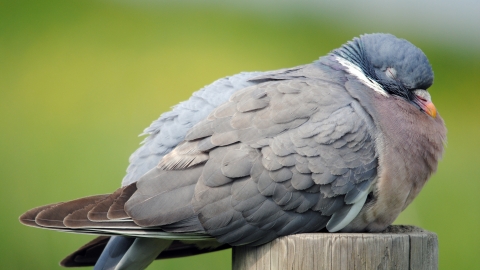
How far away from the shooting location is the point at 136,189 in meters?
3.67

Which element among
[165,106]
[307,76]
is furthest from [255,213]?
[165,106]

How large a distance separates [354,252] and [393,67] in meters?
1.69

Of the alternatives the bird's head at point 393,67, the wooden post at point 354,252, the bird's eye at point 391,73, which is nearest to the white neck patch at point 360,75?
the bird's head at point 393,67

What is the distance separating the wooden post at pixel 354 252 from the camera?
10.1 ft

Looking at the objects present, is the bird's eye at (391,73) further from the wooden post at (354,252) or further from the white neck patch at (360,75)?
the wooden post at (354,252)

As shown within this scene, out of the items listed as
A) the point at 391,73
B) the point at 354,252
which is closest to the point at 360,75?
the point at 391,73

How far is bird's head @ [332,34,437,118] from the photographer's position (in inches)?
164

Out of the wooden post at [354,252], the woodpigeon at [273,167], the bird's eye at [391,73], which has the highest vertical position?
the bird's eye at [391,73]

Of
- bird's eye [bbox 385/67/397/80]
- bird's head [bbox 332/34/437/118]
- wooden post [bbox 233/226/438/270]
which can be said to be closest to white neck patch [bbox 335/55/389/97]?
bird's head [bbox 332/34/437/118]

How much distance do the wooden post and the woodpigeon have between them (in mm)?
261

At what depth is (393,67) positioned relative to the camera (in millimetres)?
4230

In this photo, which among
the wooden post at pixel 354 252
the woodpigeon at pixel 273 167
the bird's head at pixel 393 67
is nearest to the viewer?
the wooden post at pixel 354 252

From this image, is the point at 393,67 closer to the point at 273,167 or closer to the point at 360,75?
the point at 360,75

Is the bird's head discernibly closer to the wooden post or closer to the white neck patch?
the white neck patch
